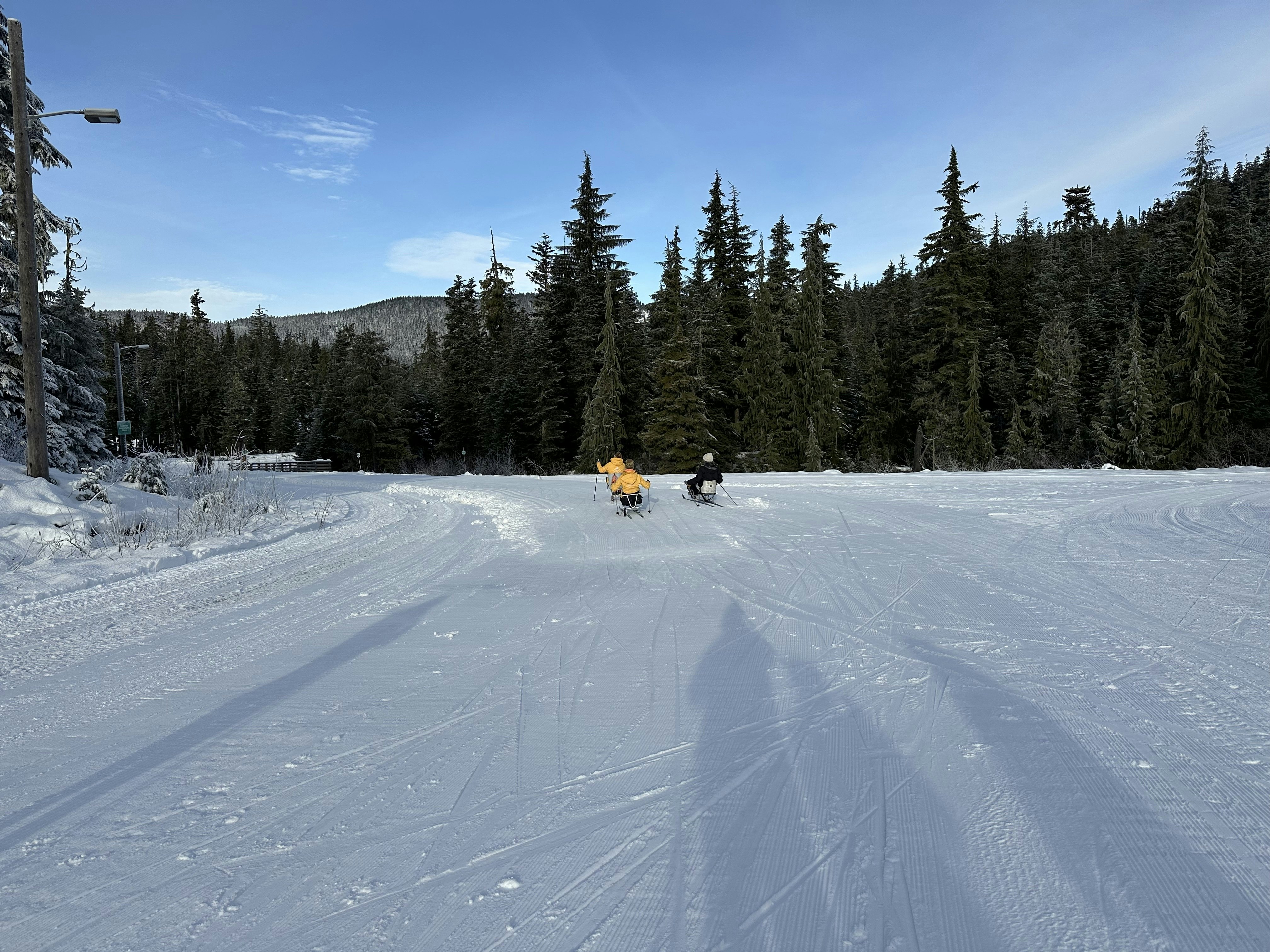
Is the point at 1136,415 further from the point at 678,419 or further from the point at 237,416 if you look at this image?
the point at 237,416

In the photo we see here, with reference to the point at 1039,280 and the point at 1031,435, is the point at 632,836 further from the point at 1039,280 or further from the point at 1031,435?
the point at 1039,280

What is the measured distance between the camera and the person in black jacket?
48.5 ft

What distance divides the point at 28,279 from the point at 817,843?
14390 mm

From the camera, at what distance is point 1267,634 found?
5270 mm

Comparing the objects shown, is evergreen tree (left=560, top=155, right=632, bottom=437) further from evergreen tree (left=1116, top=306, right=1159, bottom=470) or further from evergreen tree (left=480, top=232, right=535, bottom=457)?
evergreen tree (left=1116, top=306, right=1159, bottom=470)

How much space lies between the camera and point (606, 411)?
122ft

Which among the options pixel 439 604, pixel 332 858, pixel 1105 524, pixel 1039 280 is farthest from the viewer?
pixel 1039 280

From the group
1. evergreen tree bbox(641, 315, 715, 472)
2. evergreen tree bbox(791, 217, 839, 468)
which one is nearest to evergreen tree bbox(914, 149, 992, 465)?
evergreen tree bbox(791, 217, 839, 468)

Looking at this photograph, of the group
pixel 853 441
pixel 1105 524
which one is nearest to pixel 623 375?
pixel 853 441

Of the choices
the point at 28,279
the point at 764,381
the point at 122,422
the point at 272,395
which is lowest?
the point at 122,422

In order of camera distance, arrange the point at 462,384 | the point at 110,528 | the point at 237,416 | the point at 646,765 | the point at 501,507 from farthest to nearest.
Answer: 1. the point at 237,416
2. the point at 462,384
3. the point at 501,507
4. the point at 110,528
5. the point at 646,765

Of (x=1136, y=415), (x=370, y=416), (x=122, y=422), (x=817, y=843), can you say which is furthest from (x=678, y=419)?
(x=817, y=843)

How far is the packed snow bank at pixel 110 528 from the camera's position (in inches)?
316

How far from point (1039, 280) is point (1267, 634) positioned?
52.1 metres
